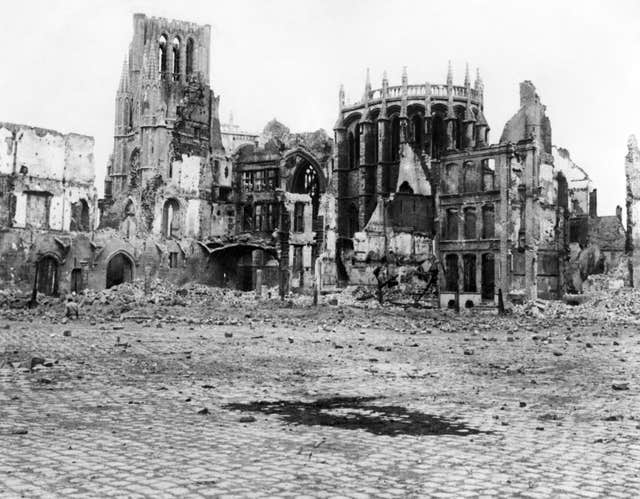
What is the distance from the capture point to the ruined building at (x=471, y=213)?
4441cm

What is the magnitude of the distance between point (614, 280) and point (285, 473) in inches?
1666

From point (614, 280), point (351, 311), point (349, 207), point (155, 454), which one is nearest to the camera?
point (155, 454)

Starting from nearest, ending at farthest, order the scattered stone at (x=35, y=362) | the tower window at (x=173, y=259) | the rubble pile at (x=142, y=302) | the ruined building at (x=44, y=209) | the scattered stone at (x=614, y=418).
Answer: the scattered stone at (x=614, y=418)
the scattered stone at (x=35, y=362)
the rubble pile at (x=142, y=302)
the ruined building at (x=44, y=209)
the tower window at (x=173, y=259)

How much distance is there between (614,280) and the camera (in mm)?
44562

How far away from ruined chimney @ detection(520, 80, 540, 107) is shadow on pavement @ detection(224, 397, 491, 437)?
154ft

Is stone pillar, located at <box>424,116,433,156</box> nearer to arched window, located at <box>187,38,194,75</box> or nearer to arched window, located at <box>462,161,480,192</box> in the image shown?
arched window, located at <box>462,161,480,192</box>

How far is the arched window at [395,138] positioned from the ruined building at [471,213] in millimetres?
692

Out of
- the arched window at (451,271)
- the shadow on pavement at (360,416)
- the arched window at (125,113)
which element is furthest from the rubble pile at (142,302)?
the shadow on pavement at (360,416)

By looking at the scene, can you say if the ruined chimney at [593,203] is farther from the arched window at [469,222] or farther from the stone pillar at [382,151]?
the arched window at [469,222]

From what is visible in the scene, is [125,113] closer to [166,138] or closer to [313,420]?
[166,138]

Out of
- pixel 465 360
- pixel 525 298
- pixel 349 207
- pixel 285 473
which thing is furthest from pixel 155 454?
pixel 349 207

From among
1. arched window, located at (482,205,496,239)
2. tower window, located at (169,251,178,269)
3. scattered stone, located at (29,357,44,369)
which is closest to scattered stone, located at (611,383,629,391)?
scattered stone, located at (29,357,44,369)

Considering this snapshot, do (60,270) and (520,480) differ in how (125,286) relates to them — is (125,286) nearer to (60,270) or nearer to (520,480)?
(60,270)

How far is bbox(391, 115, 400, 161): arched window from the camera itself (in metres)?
59.2
